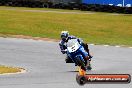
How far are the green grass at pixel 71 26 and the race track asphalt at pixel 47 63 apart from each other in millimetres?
6464

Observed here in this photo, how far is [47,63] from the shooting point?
25.4 m

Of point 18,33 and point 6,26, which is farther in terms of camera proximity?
point 6,26

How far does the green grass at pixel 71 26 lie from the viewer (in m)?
45.1

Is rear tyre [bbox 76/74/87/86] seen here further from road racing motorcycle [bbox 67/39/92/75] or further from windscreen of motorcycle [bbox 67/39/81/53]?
windscreen of motorcycle [bbox 67/39/81/53]

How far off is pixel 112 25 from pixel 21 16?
10.5m

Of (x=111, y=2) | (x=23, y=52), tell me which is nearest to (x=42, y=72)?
(x=23, y=52)

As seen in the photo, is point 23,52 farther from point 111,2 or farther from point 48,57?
point 111,2

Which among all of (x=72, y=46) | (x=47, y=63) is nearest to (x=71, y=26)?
(x=47, y=63)

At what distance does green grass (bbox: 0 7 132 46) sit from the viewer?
45.1m

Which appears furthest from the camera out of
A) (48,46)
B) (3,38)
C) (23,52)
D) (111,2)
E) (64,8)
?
(111,2)

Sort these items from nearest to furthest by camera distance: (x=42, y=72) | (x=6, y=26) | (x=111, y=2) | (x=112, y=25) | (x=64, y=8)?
(x=42, y=72)
(x=6, y=26)
(x=112, y=25)
(x=64, y=8)
(x=111, y=2)

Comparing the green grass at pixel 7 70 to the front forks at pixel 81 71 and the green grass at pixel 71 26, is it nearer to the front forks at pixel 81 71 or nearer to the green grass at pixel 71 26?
the front forks at pixel 81 71

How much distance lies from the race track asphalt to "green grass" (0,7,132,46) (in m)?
6.46

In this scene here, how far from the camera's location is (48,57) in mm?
28391
